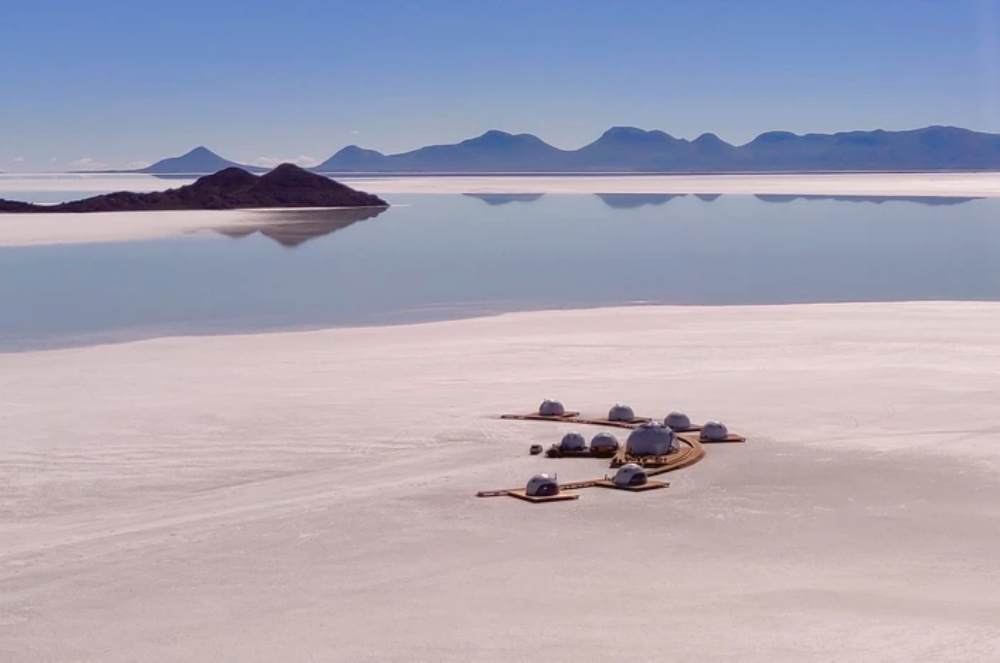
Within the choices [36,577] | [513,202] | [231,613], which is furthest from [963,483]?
[513,202]

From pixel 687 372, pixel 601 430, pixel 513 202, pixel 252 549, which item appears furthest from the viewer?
pixel 513 202

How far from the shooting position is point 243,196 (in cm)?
7281

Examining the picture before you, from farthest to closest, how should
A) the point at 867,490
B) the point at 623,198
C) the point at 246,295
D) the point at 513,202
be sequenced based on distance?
the point at 623,198 < the point at 513,202 < the point at 246,295 < the point at 867,490

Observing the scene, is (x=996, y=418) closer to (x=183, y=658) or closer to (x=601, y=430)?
(x=601, y=430)

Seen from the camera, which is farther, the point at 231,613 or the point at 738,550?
the point at 738,550

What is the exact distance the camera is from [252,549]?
31.9 ft

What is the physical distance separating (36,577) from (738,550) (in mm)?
5241

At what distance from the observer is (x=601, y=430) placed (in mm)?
13461

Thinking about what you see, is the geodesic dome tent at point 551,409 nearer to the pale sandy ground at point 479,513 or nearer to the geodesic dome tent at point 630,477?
the pale sandy ground at point 479,513

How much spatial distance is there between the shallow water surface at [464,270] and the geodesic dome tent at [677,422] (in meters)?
9.53

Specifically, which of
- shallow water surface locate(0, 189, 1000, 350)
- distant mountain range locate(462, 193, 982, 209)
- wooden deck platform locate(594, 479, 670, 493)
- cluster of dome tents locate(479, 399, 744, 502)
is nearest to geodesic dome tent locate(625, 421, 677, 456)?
cluster of dome tents locate(479, 399, 744, 502)

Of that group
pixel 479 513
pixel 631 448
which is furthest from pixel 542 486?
pixel 631 448

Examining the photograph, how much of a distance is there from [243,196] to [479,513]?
6457cm

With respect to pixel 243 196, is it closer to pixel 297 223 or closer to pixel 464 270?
pixel 297 223
